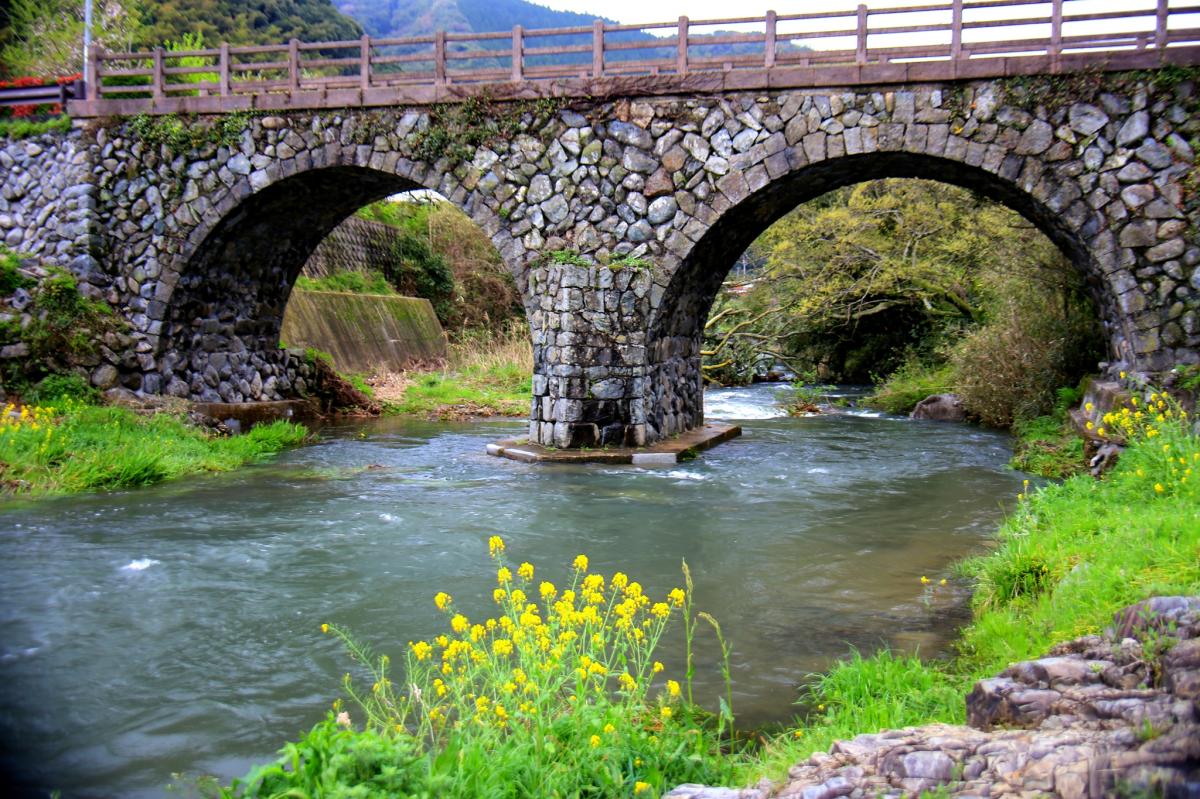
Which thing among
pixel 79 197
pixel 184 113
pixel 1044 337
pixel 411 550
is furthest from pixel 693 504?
pixel 79 197

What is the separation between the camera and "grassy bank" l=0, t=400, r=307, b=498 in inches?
372

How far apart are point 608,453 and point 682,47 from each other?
4.79 meters

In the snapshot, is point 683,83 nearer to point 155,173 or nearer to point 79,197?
point 155,173

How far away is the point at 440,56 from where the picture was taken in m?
12.1

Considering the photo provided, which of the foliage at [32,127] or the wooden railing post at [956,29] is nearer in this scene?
the wooden railing post at [956,29]

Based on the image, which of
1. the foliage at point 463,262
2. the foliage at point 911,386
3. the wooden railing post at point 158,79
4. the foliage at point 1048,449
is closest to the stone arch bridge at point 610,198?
the wooden railing post at point 158,79

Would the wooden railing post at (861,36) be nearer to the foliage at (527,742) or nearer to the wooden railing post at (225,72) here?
the wooden railing post at (225,72)

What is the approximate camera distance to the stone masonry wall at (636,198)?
32.6ft

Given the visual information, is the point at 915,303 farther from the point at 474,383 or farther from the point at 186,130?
the point at 186,130

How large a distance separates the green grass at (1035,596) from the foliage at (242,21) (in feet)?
106

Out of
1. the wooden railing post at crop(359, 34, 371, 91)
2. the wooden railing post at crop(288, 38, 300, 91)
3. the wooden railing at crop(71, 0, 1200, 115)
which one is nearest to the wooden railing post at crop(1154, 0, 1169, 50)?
the wooden railing at crop(71, 0, 1200, 115)

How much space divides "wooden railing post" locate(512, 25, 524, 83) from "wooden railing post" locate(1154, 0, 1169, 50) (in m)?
6.91

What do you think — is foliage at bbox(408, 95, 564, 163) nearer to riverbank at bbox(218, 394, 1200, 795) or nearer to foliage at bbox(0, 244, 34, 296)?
foliage at bbox(0, 244, 34, 296)

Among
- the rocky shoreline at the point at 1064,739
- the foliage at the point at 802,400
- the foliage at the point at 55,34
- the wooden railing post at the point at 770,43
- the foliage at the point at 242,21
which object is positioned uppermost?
the foliage at the point at 242,21
